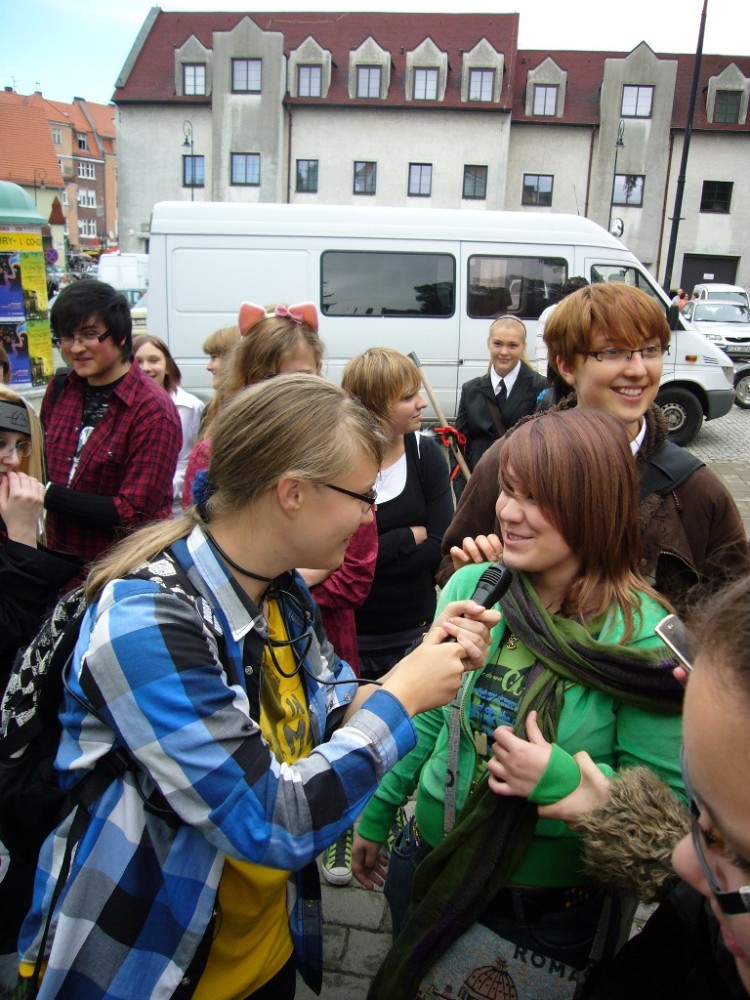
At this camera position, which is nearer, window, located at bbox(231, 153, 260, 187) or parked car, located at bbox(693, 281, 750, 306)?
parked car, located at bbox(693, 281, 750, 306)

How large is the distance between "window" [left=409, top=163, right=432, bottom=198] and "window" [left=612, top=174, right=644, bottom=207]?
327 inches

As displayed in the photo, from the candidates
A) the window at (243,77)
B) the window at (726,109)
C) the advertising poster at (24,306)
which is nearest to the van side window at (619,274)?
the advertising poster at (24,306)

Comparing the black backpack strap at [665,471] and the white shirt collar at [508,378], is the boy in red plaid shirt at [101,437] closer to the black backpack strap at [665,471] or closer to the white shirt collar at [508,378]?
the black backpack strap at [665,471]

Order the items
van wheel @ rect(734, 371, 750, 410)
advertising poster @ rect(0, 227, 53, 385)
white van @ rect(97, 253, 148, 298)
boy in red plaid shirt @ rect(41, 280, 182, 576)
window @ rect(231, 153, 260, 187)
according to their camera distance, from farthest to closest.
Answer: window @ rect(231, 153, 260, 187) < white van @ rect(97, 253, 148, 298) < van wheel @ rect(734, 371, 750, 410) < advertising poster @ rect(0, 227, 53, 385) < boy in red plaid shirt @ rect(41, 280, 182, 576)

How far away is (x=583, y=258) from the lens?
404 inches

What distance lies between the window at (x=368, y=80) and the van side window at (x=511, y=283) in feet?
97.0

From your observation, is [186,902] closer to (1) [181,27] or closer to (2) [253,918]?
(2) [253,918]

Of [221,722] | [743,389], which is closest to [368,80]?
[743,389]

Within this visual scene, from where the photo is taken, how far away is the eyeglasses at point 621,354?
210 cm

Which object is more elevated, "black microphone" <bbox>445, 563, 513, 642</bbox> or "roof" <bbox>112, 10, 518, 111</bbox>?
"roof" <bbox>112, 10, 518, 111</bbox>

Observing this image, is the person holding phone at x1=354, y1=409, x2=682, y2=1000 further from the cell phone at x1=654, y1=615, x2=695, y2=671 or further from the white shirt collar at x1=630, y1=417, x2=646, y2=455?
the white shirt collar at x1=630, y1=417, x2=646, y2=455

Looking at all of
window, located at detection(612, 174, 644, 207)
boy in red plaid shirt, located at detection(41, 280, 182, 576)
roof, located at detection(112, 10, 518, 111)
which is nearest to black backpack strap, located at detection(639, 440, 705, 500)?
boy in red plaid shirt, located at detection(41, 280, 182, 576)

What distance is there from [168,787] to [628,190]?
124ft

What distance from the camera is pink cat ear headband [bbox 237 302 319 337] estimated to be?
3091 mm
